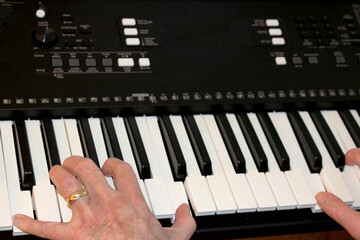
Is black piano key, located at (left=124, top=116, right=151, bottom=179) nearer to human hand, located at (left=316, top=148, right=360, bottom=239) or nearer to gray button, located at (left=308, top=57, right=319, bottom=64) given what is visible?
human hand, located at (left=316, top=148, right=360, bottom=239)

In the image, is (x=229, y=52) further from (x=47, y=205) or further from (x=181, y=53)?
(x=47, y=205)

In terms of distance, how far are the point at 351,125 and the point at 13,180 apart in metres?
0.84

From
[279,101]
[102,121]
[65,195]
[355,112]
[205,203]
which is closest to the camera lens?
[65,195]

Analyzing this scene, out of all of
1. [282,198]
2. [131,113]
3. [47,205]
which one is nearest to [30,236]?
[47,205]

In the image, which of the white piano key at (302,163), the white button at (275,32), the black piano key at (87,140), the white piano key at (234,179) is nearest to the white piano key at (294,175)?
the white piano key at (302,163)

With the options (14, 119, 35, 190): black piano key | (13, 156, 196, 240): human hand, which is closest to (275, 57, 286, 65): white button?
(13, 156, 196, 240): human hand

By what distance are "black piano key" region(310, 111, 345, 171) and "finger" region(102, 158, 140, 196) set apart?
522 mm

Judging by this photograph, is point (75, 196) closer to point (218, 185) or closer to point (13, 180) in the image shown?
point (13, 180)

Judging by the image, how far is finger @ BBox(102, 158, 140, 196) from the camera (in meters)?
1.28

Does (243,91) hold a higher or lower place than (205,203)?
higher

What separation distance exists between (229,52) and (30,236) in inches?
26.9

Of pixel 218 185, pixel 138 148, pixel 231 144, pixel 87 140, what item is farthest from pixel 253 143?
pixel 87 140

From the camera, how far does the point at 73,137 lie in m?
1.44

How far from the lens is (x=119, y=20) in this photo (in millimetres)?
1603
